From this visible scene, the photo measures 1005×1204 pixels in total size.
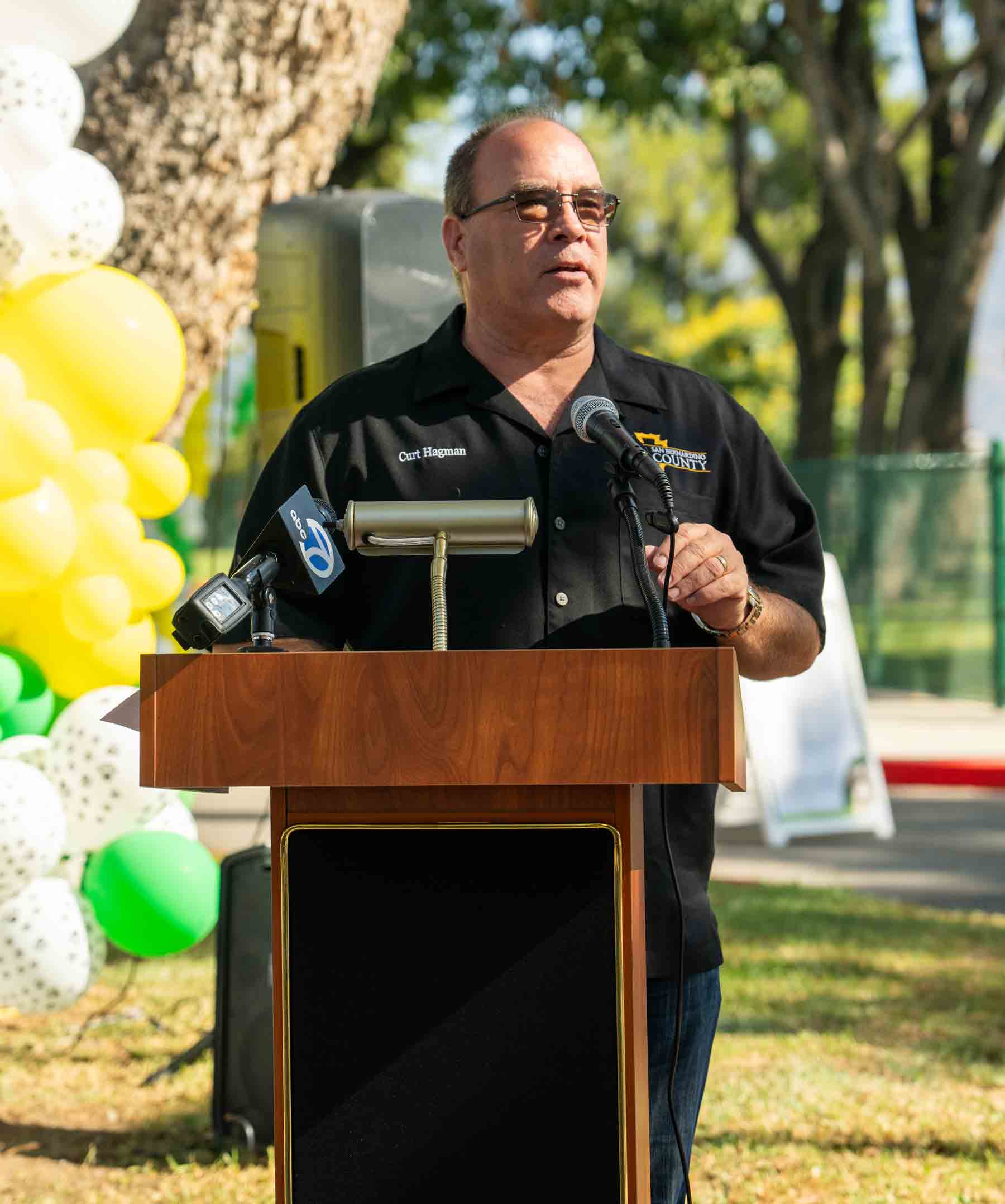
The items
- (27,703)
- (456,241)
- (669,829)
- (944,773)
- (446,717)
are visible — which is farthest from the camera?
(944,773)

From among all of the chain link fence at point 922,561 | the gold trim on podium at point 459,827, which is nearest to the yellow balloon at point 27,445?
the gold trim on podium at point 459,827

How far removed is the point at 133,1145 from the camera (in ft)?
16.1

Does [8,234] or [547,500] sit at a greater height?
[8,234]

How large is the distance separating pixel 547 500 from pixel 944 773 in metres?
10.6

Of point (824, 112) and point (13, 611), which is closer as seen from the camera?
point (13, 611)

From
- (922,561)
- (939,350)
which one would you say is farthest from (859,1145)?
(939,350)

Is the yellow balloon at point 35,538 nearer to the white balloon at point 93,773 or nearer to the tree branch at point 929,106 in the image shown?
the white balloon at point 93,773

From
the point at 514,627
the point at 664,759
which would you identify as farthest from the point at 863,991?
the point at 664,759

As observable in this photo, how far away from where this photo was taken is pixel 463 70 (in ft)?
70.1

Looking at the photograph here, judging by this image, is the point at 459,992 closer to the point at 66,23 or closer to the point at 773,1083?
the point at 773,1083

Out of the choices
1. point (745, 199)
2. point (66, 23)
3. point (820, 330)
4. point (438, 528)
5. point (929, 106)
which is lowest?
point (438, 528)

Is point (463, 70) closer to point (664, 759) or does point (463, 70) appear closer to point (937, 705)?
point (937, 705)

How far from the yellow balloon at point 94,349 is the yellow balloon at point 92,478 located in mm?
48

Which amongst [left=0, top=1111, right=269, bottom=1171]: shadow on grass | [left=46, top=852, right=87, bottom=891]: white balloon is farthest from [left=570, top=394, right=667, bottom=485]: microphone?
[left=0, top=1111, right=269, bottom=1171]: shadow on grass
